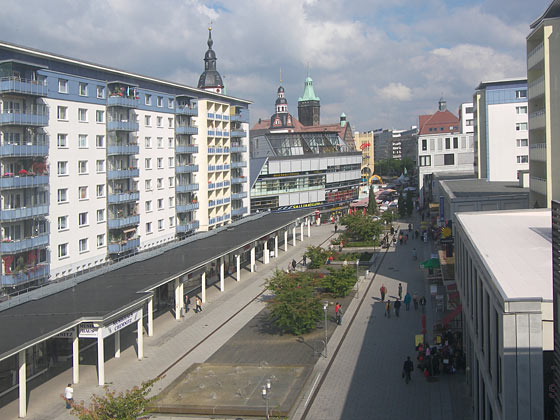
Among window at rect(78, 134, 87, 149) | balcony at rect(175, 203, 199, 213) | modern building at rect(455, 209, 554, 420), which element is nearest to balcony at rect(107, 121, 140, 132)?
window at rect(78, 134, 87, 149)

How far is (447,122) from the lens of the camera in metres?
132

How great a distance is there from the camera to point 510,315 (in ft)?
42.9

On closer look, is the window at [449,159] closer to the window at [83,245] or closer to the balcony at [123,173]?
the balcony at [123,173]

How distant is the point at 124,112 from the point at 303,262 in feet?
63.7

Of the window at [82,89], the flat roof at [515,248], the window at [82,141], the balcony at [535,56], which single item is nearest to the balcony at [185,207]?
the window at [82,141]

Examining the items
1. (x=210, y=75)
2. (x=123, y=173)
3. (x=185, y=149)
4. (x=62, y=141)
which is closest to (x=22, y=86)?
(x=62, y=141)

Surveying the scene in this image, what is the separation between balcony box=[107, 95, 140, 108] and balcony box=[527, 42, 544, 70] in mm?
25176

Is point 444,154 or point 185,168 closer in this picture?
point 185,168

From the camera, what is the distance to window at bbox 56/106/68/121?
37.3 m

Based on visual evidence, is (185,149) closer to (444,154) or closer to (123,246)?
(123,246)

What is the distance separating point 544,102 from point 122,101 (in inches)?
1022

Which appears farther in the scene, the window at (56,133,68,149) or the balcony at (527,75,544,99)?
the window at (56,133,68,149)

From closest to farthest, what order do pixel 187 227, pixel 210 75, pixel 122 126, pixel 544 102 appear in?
pixel 544 102, pixel 122 126, pixel 187 227, pixel 210 75

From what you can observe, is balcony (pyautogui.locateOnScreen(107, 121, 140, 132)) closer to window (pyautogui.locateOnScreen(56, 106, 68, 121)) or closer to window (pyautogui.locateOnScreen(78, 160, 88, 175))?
window (pyautogui.locateOnScreen(78, 160, 88, 175))
